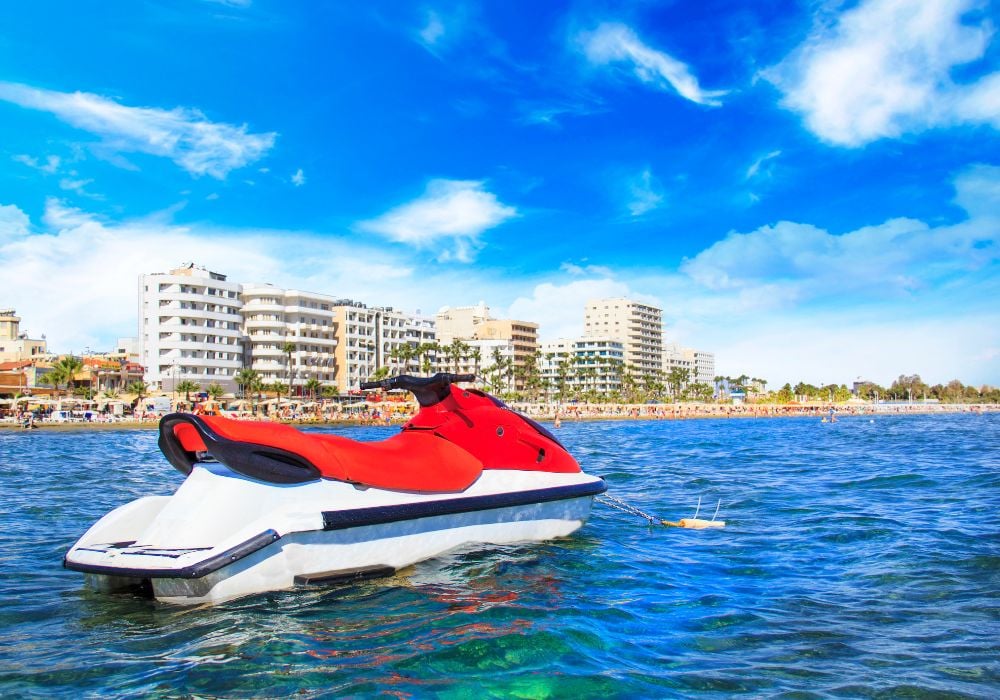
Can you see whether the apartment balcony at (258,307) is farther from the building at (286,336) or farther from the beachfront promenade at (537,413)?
the beachfront promenade at (537,413)

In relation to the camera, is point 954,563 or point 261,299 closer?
point 954,563

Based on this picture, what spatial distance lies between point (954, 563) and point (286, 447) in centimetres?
739

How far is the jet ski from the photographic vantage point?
6438 mm

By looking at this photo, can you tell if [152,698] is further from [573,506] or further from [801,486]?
[801,486]

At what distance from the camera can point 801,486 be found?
52.7 ft

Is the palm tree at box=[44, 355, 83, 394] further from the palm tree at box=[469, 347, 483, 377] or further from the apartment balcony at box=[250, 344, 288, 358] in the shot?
the palm tree at box=[469, 347, 483, 377]

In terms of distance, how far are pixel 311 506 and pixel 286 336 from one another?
96.4 meters

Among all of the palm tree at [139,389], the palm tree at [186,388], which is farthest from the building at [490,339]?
the palm tree at [139,389]

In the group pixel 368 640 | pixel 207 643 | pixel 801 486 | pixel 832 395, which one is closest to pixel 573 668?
pixel 368 640

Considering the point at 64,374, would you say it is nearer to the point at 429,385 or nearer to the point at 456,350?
the point at 456,350

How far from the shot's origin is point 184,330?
8762 centimetres

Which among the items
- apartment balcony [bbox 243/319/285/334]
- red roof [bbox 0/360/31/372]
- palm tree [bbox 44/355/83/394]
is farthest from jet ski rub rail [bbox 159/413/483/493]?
red roof [bbox 0/360/31/372]

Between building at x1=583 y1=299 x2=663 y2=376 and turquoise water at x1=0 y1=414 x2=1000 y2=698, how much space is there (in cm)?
16858

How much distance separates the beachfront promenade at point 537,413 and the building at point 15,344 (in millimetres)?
44977
